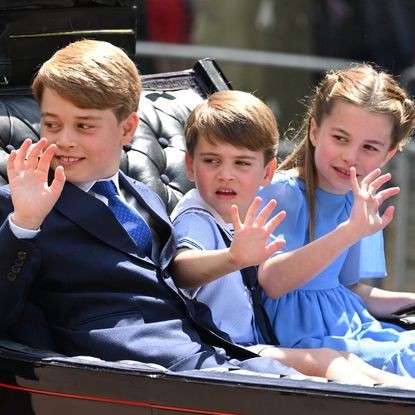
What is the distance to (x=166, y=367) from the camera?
2.86 m

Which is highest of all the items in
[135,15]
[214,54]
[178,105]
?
[135,15]

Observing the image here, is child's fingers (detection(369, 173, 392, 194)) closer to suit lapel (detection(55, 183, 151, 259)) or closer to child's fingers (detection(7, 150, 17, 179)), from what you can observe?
suit lapel (detection(55, 183, 151, 259))

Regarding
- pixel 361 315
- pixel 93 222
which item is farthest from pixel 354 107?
pixel 93 222

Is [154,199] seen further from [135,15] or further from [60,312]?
[135,15]

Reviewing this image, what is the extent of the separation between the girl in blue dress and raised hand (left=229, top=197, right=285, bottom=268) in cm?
33

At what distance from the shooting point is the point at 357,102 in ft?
10.9

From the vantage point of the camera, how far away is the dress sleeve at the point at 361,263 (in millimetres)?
3568

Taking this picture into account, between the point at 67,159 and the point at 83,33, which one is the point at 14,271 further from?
the point at 83,33

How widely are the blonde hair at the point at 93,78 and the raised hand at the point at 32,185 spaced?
21cm

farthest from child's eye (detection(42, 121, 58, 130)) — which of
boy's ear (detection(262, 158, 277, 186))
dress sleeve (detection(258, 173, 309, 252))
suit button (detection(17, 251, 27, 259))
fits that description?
dress sleeve (detection(258, 173, 309, 252))

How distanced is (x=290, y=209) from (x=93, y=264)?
28.5 inches

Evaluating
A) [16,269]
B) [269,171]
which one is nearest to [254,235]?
[269,171]

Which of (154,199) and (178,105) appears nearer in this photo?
(154,199)

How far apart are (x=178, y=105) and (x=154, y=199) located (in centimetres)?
75
